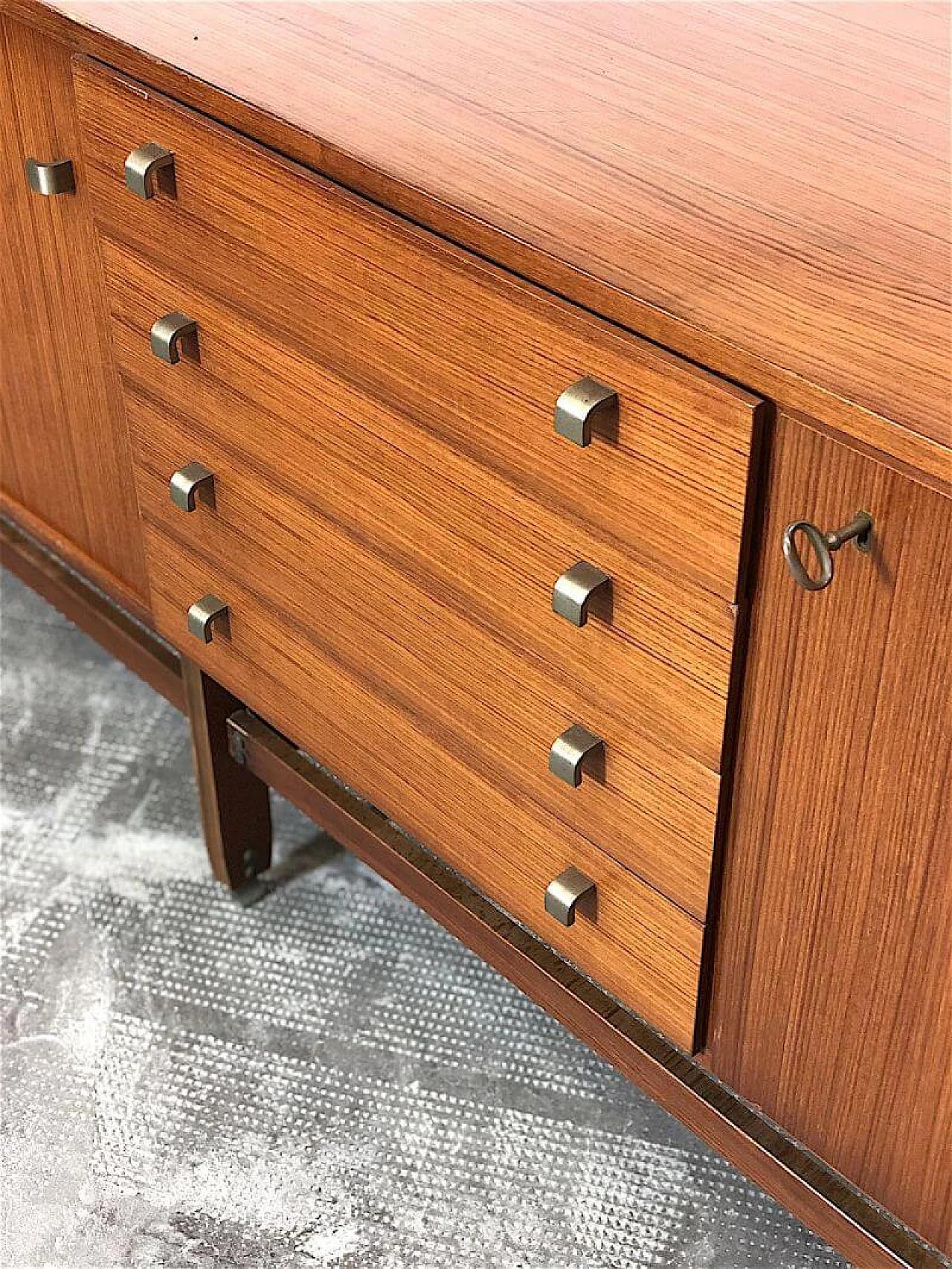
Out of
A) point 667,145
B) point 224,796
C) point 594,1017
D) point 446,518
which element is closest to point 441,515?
point 446,518

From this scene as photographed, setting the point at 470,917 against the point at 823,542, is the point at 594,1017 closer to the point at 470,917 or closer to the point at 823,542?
the point at 470,917

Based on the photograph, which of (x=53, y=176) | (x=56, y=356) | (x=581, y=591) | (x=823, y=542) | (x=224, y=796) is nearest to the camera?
(x=823, y=542)

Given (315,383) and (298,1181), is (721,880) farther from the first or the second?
(298,1181)

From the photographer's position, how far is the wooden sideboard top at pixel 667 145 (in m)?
0.62

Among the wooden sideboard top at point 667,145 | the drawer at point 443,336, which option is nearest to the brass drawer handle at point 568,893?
the drawer at point 443,336

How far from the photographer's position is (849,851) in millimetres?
702

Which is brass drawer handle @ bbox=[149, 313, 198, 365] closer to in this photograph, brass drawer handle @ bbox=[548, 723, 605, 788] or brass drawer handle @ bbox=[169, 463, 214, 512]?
brass drawer handle @ bbox=[169, 463, 214, 512]

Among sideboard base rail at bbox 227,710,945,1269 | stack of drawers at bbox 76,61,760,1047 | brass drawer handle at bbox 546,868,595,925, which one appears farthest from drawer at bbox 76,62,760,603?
sideboard base rail at bbox 227,710,945,1269

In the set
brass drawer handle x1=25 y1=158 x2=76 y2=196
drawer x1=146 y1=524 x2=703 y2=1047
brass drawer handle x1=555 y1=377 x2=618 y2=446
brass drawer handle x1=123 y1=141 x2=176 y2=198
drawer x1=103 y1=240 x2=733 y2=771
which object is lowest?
drawer x1=146 y1=524 x2=703 y2=1047

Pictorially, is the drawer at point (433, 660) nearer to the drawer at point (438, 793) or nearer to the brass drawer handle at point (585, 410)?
the drawer at point (438, 793)

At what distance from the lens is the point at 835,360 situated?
0.60 m

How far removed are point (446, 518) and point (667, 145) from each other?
0.69ft

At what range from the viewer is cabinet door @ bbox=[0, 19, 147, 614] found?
972 mm

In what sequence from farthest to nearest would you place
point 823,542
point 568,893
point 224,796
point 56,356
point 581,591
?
point 224,796 → point 56,356 → point 568,893 → point 581,591 → point 823,542
